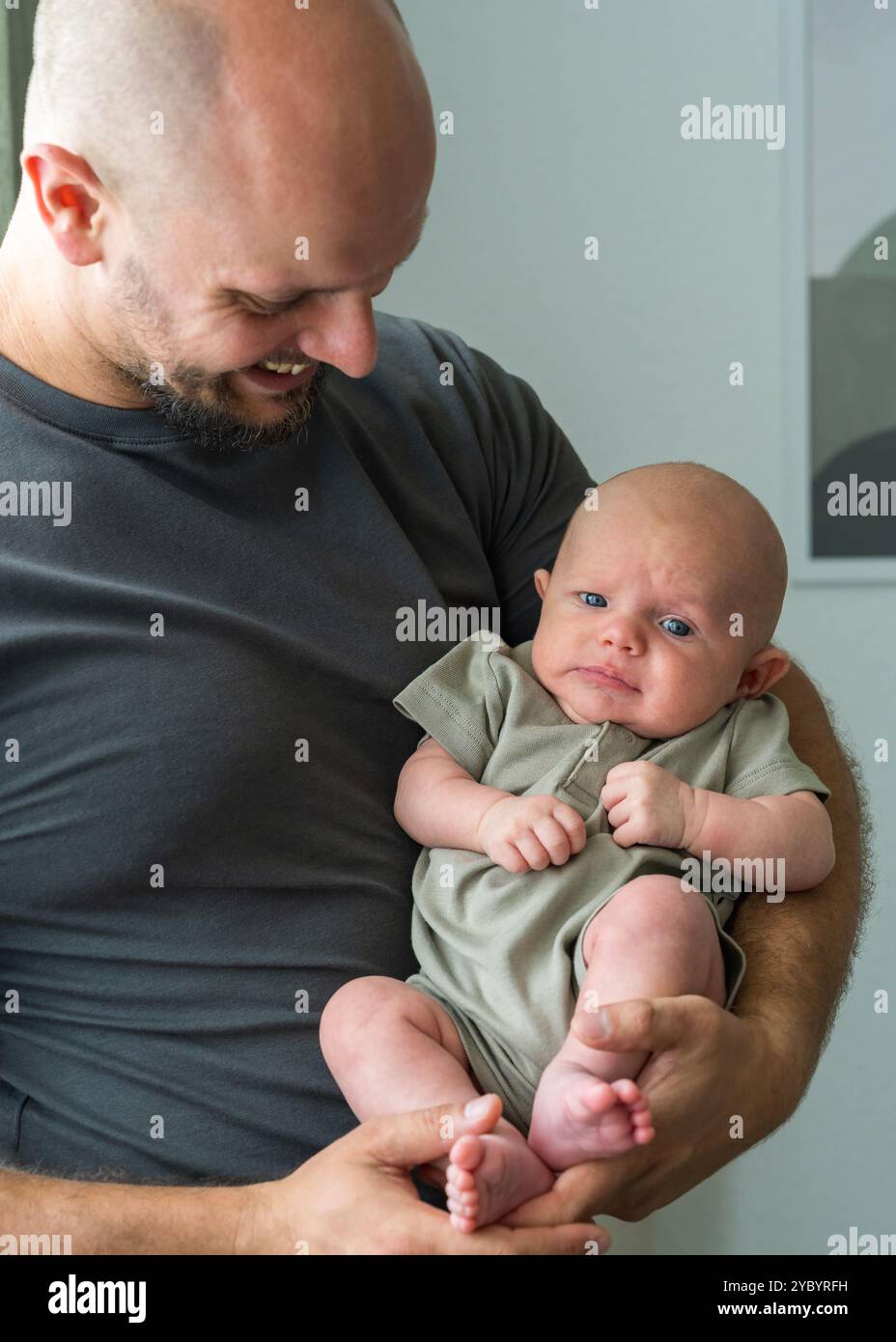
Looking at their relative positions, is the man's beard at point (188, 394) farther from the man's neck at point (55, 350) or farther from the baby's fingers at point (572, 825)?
the baby's fingers at point (572, 825)

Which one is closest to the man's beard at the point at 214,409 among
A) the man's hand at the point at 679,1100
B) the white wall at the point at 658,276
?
the man's hand at the point at 679,1100

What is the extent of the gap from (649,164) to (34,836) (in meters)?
1.98

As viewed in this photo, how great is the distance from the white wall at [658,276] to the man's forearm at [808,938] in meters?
1.15

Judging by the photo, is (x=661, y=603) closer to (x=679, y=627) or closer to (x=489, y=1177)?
(x=679, y=627)

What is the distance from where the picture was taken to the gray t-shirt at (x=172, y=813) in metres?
1.14

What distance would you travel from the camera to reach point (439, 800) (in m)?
1.20

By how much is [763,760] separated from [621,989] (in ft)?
0.99

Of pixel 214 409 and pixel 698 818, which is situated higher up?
pixel 214 409

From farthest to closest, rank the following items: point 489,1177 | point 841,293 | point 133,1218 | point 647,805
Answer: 1. point 841,293
2. point 647,805
3. point 133,1218
4. point 489,1177

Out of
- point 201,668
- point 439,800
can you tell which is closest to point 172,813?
point 201,668

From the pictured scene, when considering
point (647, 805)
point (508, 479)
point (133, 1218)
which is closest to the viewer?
point (133, 1218)

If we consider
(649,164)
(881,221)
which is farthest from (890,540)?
(649,164)
